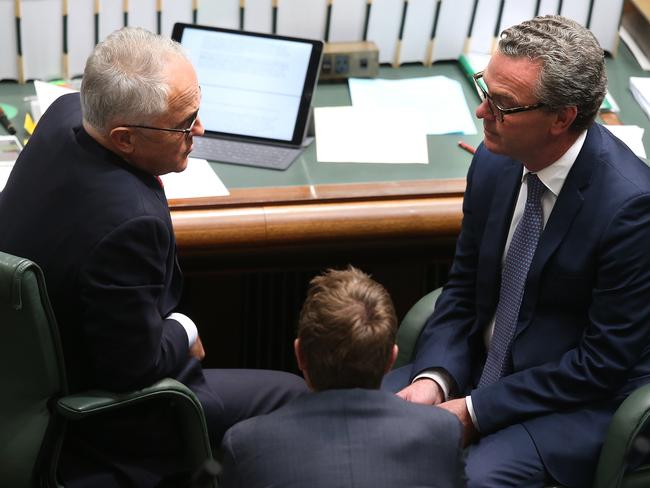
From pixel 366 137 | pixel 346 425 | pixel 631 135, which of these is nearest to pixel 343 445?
pixel 346 425

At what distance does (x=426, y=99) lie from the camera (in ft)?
9.91

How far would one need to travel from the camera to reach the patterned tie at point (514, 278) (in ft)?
7.03

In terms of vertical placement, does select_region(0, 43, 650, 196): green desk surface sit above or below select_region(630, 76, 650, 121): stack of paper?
below

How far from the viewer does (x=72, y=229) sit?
6.13 feet

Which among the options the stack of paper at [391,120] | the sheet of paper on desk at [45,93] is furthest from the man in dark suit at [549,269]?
the sheet of paper on desk at [45,93]

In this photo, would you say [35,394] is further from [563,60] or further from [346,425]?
[563,60]

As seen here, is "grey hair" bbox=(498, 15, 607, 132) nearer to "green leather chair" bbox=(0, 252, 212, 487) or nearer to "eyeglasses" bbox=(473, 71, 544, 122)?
"eyeglasses" bbox=(473, 71, 544, 122)

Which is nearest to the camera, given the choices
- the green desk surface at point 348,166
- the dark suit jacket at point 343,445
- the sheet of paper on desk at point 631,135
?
the dark suit jacket at point 343,445

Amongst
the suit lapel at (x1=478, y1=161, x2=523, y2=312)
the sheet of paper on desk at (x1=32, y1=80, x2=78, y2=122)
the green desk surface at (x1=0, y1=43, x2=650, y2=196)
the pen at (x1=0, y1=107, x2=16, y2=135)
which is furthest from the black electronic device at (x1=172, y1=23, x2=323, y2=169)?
the suit lapel at (x1=478, y1=161, x2=523, y2=312)

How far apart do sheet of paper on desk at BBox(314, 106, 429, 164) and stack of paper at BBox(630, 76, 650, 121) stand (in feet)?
2.20

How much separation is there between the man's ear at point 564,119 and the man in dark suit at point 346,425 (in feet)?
1.88

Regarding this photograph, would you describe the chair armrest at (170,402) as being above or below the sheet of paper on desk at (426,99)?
below

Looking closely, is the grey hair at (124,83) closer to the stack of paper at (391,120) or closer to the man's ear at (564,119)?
the man's ear at (564,119)

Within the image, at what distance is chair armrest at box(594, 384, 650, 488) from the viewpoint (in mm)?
1974
